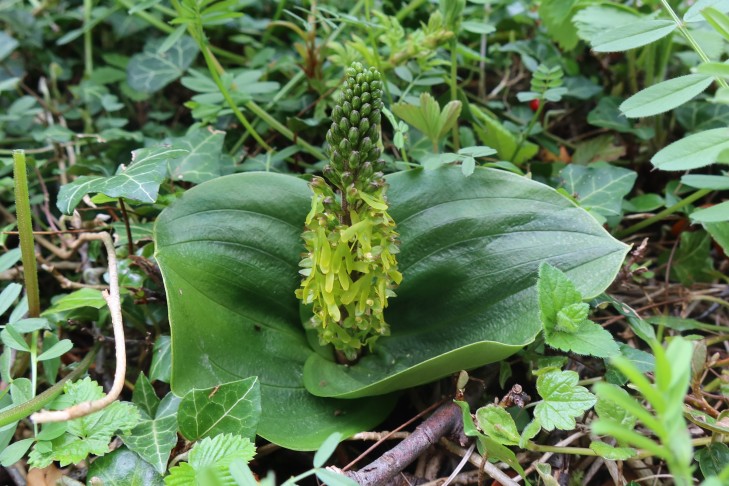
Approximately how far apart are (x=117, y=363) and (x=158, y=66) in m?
1.06

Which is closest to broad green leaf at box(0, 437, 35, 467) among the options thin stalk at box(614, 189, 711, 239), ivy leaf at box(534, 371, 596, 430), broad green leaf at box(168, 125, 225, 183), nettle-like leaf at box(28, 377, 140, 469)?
nettle-like leaf at box(28, 377, 140, 469)

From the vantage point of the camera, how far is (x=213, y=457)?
2.51 feet

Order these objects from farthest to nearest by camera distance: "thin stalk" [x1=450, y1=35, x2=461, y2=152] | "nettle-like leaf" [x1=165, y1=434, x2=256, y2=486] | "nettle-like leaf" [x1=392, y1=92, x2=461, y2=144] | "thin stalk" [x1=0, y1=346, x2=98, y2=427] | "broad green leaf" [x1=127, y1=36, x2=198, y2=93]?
"broad green leaf" [x1=127, y1=36, x2=198, y2=93], "thin stalk" [x1=450, y1=35, x2=461, y2=152], "nettle-like leaf" [x1=392, y1=92, x2=461, y2=144], "thin stalk" [x1=0, y1=346, x2=98, y2=427], "nettle-like leaf" [x1=165, y1=434, x2=256, y2=486]

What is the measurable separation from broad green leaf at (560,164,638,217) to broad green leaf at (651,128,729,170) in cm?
33

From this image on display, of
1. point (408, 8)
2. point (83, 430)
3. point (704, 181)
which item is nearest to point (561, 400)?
point (704, 181)

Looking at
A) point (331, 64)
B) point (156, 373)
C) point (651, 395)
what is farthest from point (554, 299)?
point (331, 64)

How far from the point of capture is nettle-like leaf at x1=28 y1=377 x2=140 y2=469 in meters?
0.82

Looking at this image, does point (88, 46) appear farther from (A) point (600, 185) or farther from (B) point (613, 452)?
(B) point (613, 452)

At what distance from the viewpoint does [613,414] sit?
80 cm

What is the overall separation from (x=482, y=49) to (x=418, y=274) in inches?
31.3

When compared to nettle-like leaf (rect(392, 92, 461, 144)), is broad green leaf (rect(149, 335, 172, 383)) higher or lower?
lower

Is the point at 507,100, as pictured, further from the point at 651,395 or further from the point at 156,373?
the point at 651,395

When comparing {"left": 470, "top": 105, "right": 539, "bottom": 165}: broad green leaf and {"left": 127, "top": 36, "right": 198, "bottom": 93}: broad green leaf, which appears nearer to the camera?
{"left": 470, "top": 105, "right": 539, "bottom": 165}: broad green leaf

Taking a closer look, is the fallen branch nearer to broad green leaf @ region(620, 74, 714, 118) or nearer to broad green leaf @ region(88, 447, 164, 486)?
broad green leaf @ region(88, 447, 164, 486)
